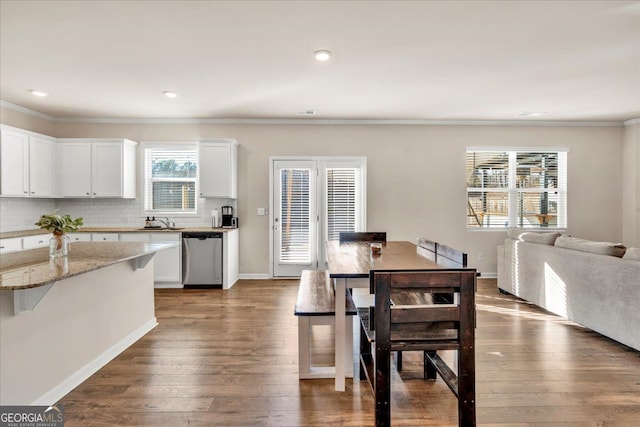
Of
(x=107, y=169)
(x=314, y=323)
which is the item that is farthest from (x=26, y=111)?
(x=314, y=323)

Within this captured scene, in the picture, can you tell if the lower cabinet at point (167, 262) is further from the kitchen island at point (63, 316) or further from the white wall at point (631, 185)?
the white wall at point (631, 185)

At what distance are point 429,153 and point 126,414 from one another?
5.27 m

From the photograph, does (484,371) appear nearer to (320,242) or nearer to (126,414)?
(126,414)

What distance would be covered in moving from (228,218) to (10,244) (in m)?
2.67

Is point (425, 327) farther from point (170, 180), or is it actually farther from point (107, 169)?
point (107, 169)

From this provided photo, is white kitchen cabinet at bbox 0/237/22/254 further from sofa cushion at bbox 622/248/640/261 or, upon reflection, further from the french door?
sofa cushion at bbox 622/248/640/261

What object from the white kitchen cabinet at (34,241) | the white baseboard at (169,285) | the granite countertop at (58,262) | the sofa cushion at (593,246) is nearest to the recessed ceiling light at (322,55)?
the granite countertop at (58,262)

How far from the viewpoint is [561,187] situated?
19.1ft

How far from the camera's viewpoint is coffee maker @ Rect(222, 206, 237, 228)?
5.45 meters

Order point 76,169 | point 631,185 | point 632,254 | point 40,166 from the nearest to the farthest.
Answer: point 632,254 → point 40,166 → point 76,169 → point 631,185

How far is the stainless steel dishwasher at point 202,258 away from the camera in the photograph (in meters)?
4.96

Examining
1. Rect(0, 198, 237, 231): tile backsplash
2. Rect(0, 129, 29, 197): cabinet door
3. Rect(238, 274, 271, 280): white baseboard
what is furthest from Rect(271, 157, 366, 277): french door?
Rect(0, 129, 29, 197): cabinet door

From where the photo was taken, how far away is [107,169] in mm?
5188

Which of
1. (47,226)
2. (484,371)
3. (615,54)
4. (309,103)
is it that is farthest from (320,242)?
(615,54)
